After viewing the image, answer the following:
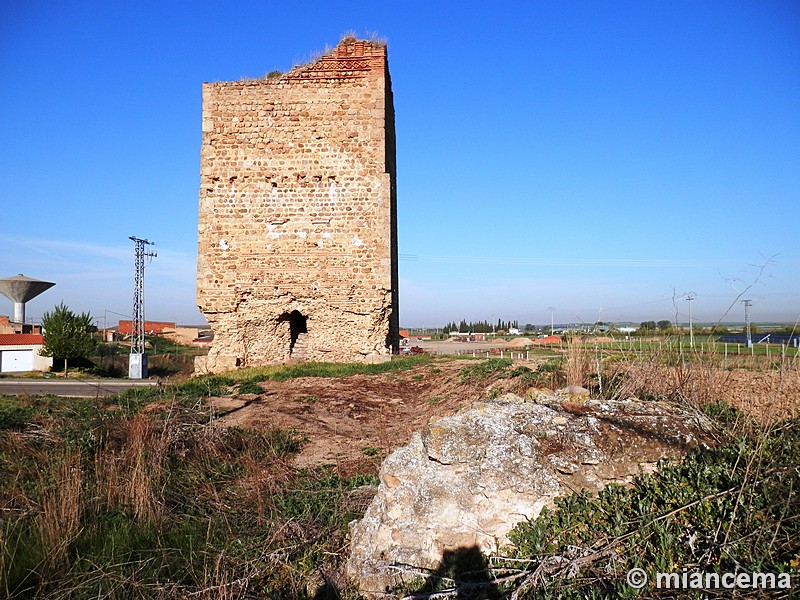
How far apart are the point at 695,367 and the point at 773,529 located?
2349 mm

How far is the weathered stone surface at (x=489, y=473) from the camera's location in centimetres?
339

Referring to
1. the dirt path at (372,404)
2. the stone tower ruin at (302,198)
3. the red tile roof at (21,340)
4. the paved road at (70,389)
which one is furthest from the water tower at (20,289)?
the dirt path at (372,404)

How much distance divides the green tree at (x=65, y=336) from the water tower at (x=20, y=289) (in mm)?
9598

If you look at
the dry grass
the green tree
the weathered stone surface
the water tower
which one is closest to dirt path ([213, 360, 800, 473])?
the weathered stone surface

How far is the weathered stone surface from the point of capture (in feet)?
11.1

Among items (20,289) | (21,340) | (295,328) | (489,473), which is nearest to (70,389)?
(295,328)

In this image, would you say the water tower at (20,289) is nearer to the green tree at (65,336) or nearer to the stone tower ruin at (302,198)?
the green tree at (65,336)

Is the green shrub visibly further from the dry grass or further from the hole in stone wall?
the hole in stone wall

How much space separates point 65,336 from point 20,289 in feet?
37.4

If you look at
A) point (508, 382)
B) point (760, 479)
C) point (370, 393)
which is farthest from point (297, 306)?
point (760, 479)

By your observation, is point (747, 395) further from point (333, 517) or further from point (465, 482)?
point (333, 517)

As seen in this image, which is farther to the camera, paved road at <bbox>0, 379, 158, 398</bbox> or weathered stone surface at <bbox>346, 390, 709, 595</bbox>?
paved road at <bbox>0, 379, 158, 398</bbox>

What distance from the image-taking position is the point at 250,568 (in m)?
3.49

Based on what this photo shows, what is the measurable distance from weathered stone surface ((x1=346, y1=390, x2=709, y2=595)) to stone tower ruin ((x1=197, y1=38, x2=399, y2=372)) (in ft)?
29.3
